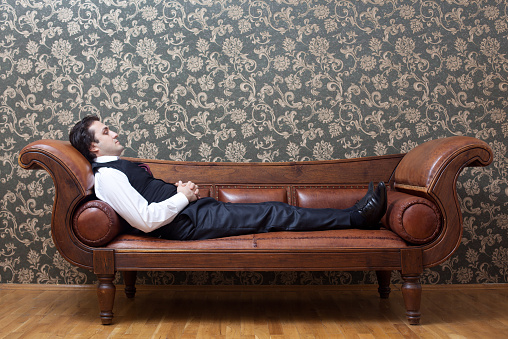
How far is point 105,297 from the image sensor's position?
226 cm

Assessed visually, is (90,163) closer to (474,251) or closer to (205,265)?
(205,265)

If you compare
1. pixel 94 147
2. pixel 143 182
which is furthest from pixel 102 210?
pixel 94 147

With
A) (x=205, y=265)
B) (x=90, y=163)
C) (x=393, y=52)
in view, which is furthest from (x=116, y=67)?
(x=393, y=52)

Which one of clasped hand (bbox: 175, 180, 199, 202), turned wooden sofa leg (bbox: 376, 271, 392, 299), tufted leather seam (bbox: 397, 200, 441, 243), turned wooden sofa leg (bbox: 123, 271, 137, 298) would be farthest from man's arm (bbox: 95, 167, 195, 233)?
turned wooden sofa leg (bbox: 376, 271, 392, 299)

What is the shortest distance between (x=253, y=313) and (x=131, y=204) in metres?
0.91

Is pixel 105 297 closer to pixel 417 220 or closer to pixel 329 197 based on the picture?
pixel 329 197

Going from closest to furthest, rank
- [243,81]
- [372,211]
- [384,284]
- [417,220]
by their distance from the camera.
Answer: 1. [417,220]
2. [372,211]
3. [384,284]
4. [243,81]

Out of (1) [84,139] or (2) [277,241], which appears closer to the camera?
(2) [277,241]

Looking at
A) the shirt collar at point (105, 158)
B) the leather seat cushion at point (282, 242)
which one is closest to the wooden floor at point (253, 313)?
the leather seat cushion at point (282, 242)

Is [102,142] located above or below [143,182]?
above

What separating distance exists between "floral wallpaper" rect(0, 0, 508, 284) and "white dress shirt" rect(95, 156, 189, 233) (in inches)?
34.4

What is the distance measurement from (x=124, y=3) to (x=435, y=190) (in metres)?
2.45

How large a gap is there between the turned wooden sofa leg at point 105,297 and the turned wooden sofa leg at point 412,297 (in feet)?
4.89

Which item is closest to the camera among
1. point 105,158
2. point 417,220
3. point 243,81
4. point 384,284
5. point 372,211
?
point 417,220
